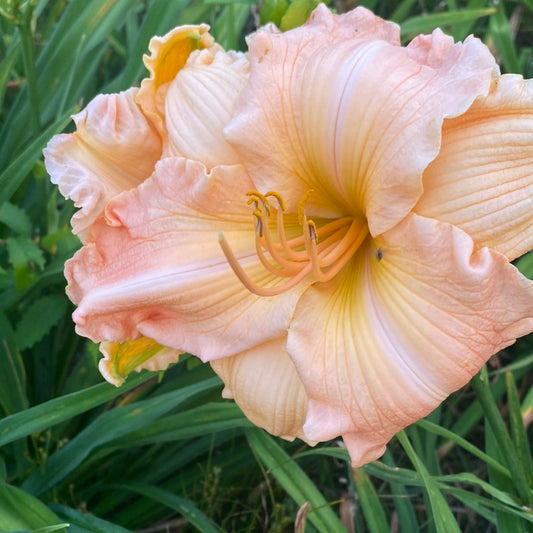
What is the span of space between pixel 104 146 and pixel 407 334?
16.3 inches

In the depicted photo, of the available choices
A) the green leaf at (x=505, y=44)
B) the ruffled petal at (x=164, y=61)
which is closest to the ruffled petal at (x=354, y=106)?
the ruffled petal at (x=164, y=61)

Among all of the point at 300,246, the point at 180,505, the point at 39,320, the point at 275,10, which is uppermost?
the point at 275,10

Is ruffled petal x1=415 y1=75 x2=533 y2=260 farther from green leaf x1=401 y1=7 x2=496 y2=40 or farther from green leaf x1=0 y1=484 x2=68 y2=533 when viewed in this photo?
green leaf x1=401 y1=7 x2=496 y2=40

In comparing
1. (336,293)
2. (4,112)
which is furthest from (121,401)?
(4,112)

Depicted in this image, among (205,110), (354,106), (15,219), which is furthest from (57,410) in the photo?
(354,106)

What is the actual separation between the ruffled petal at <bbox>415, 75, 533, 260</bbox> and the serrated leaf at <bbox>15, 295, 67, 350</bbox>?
69 cm

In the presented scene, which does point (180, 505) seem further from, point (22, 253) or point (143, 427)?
point (22, 253)

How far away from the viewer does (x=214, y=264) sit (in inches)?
31.0

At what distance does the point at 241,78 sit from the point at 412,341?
1.15 ft

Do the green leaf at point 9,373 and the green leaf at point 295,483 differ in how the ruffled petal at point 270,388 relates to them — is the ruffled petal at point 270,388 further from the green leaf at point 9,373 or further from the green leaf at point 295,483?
the green leaf at point 9,373

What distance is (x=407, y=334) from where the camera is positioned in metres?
0.70

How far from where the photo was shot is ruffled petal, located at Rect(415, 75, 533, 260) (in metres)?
0.67

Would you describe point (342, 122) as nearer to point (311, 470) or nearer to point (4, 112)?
point (311, 470)

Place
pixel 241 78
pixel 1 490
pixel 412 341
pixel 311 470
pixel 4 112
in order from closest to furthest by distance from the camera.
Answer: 1. pixel 412 341
2. pixel 241 78
3. pixel 1 490
4. pixel 311 470
5. pixel 4 112
